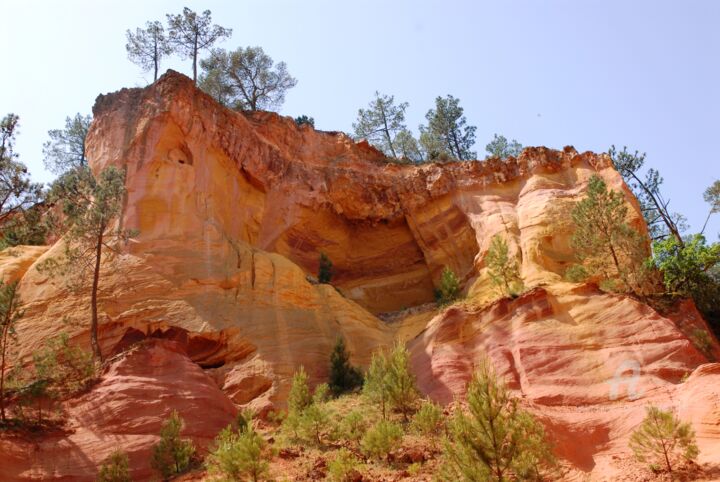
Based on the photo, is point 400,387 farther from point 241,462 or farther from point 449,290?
point 449,290

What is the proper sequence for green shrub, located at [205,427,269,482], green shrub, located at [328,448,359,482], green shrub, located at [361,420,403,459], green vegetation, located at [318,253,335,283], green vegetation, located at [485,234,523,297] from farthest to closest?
green vegetation, located at [318,253,335,283], green vegetation, located at [485,234,523,297], green shrub, located at [361,420,403,459], green shrub, located at [328,448,359,482], green shrub, located at [205,427,269,482]

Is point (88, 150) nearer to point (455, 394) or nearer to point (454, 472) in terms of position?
point (455, 394)

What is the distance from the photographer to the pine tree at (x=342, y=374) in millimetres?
23156

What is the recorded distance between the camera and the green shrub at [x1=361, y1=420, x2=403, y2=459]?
54.3 ft

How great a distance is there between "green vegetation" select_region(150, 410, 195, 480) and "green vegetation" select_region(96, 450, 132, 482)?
675 millimetres

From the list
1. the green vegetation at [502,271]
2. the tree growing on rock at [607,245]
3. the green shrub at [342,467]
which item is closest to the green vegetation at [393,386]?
the green shrub at [342,467]

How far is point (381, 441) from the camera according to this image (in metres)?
16.5

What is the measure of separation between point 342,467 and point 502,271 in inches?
565

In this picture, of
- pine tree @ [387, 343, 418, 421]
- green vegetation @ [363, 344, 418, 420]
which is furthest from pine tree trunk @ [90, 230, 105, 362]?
pine tree @ [387, 343, 418, 421]

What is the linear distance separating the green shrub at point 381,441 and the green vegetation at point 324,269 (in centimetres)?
1667

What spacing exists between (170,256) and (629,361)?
17.2 m

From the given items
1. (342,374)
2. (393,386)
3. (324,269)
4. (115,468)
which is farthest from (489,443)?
(324,269)

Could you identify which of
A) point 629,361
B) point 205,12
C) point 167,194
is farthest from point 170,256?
point 205,12

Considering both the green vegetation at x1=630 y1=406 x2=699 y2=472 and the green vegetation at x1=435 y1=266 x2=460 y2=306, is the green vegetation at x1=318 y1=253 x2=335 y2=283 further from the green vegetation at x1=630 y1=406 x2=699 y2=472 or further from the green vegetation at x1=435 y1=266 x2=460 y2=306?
the green vegetation at x1=630 y1=406 x2=699 y2=472
